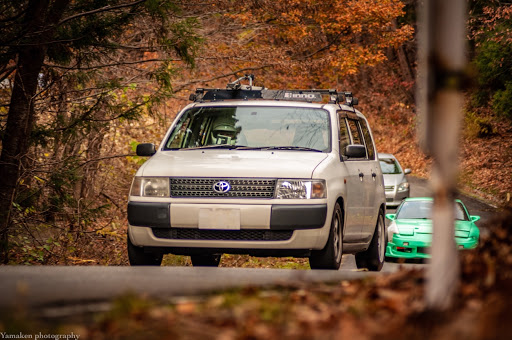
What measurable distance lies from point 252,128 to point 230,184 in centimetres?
136

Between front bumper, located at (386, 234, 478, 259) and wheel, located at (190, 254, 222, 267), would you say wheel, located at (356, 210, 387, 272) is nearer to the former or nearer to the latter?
wheel, located at (190, 254, 222, 267)

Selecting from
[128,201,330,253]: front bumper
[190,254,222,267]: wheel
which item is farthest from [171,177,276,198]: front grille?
[190,254,222,267]: wheel

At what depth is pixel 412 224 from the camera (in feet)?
54.2

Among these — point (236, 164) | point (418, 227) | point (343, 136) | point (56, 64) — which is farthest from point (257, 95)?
point (418, 227)

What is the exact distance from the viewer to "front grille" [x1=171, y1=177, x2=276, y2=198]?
8406 mm

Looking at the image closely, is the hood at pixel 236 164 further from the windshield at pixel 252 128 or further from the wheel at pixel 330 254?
the wheel at pixel 330 254

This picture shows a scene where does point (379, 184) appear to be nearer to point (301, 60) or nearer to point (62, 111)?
point (62, 111)

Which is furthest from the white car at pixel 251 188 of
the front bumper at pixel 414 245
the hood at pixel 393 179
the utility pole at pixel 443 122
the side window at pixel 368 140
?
the hood at pixel 393 179

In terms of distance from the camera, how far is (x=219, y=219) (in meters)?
8.33

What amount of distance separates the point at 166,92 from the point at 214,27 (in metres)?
7.55

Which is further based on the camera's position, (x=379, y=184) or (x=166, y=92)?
(x=166, y=92)

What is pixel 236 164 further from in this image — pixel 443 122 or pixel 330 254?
pixel 443 122

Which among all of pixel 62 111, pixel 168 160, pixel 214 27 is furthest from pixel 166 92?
pixel 214 27

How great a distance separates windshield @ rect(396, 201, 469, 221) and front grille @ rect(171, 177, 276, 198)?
9211mm
